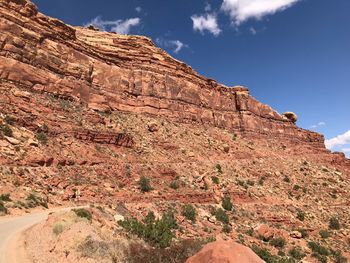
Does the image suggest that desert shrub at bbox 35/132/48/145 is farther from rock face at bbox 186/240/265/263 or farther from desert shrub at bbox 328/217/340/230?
desert shrub at bbox 328/217/340/230

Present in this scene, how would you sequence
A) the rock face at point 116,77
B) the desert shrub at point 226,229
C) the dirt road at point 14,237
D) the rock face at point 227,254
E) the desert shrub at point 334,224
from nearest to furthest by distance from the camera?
the rock face at point 227,254 < the dirt road at point 14,237 < the desert shrub at point 226,229 < the desert shrub at point 334,224 < the rock face at point 116,77

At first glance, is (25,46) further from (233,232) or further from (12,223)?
(233,232)

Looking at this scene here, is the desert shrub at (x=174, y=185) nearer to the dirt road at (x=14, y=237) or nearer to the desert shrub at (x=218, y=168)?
the desert shrub at (x=218, y=168)

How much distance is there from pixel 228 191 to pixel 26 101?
1016 inches

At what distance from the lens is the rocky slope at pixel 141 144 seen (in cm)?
3073

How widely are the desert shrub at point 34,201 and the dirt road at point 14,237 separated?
89.3 inches

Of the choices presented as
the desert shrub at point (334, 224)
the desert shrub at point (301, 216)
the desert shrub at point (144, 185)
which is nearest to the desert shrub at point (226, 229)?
the desert shrub at point (144, 185)

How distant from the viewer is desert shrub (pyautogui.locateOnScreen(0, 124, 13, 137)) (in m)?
30.7

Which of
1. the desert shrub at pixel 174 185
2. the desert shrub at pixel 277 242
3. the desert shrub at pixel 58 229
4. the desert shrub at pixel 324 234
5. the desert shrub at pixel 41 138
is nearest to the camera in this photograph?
the desert shrub at pixel 58 229

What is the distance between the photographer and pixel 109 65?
54.6 meters

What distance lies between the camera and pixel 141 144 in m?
45.5

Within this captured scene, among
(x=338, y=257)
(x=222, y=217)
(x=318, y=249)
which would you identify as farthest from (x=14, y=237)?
(x=338, y=257)

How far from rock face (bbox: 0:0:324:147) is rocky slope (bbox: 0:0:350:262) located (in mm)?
187

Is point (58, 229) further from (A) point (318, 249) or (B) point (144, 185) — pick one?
(A) point (318, 249)
